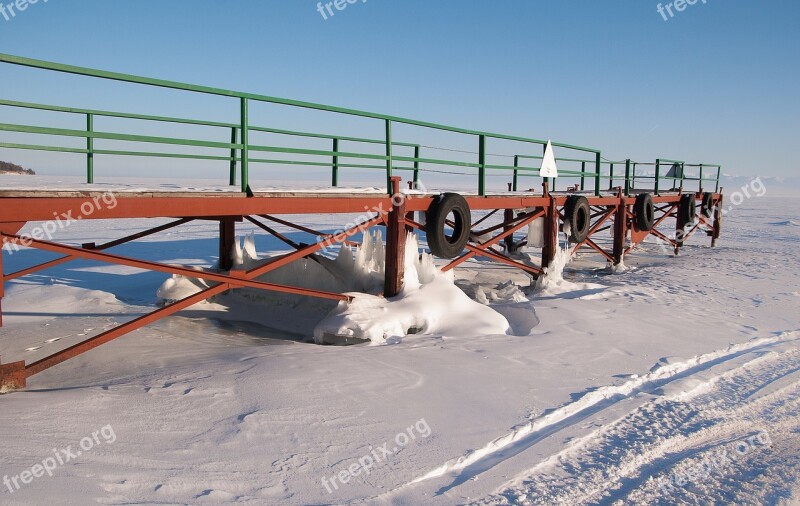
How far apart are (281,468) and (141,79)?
3.52 m

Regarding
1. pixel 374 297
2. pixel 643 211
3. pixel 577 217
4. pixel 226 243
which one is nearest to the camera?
pixel 374 297

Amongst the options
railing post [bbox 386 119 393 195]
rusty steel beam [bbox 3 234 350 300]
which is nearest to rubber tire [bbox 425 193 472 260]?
railing post [bbox 386 119 393 195]

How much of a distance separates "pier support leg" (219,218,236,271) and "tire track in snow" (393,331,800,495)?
6467mm

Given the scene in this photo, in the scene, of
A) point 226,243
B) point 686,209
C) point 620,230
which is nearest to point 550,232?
point 620,230

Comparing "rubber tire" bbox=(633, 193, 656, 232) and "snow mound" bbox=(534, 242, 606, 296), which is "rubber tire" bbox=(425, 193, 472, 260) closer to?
"snow mound" bbox=(534, 242, 606, 296)

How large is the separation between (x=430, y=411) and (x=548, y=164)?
6.90 m

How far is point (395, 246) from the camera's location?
7945 millimetres

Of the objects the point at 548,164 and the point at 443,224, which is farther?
the point at 548,164

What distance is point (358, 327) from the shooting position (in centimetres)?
675

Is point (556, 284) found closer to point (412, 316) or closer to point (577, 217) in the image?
point (577, 217)

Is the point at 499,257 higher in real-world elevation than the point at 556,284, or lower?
higher

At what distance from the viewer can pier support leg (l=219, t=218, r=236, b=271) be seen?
9.80m

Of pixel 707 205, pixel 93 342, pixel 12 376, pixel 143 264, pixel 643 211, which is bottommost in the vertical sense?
pixel 12 376

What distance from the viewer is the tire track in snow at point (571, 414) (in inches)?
146
